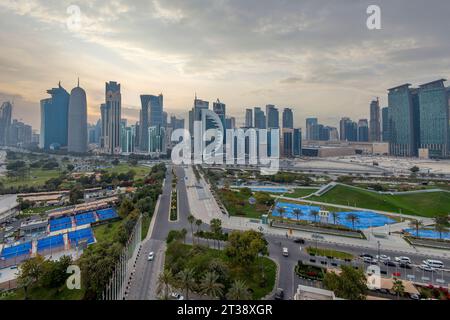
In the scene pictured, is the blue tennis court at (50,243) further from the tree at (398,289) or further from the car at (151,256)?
the tree at (398,289)

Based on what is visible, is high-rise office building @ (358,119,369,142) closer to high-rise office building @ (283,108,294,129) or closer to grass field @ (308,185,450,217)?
high-rise office building @ (283,108,294,129)

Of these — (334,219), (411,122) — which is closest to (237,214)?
(334,219)

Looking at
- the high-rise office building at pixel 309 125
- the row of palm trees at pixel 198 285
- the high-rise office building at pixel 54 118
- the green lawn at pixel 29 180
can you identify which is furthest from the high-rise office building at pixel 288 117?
the row of palm trees at pixel 198 285

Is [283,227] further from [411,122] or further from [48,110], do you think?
[48,110]

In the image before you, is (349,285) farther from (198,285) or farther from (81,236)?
(81,236)

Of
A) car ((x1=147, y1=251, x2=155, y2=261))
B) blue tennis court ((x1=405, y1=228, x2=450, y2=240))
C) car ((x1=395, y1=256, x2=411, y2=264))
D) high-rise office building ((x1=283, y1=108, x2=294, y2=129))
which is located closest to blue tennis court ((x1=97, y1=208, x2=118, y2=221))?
car ((x1=147, y1=251, x2=155, y2=261))

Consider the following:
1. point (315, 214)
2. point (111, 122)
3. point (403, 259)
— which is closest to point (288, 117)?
point (111, 122)
